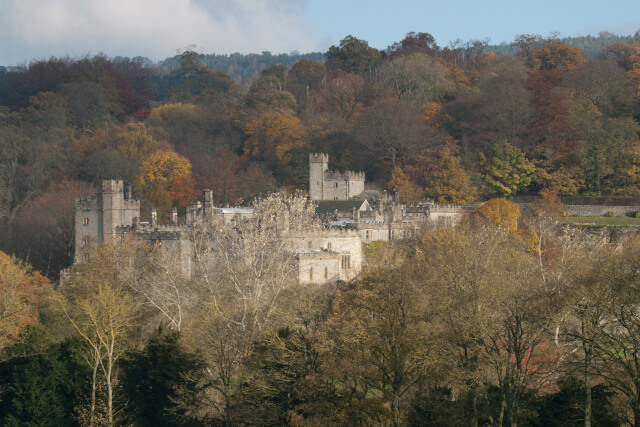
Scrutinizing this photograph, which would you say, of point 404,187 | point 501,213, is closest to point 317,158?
point 404,187

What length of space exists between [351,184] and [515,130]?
1273 centimetres

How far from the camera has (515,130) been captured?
2436 inches

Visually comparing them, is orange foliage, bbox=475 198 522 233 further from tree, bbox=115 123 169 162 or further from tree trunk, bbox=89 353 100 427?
tree, bbox=115 123 169 162

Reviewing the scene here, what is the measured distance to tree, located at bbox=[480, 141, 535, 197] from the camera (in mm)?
58844

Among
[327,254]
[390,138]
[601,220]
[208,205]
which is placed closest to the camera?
[327,254]

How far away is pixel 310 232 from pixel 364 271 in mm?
11099

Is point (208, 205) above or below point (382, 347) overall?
→ above

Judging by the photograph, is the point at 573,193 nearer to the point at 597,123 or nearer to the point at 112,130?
the point at 597,123

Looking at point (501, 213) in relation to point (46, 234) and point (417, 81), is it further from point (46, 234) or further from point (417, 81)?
point (46, 234)

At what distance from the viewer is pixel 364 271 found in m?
32.3

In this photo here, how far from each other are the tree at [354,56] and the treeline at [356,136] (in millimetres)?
458

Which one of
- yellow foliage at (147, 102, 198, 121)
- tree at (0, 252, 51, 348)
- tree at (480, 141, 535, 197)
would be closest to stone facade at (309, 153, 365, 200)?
tree at (480, 141, 535, 197)

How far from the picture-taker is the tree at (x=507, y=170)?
58844 millimetres

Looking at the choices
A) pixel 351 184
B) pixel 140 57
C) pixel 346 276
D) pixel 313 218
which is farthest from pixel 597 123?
pixel 140 57
